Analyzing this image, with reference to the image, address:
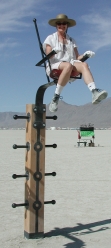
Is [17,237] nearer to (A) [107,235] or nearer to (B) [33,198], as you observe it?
(B) [33,198]

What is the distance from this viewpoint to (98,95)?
4.83 m

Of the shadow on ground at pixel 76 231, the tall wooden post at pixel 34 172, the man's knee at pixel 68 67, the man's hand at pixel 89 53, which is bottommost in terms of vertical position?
the shadow on ground at pixel 76 231

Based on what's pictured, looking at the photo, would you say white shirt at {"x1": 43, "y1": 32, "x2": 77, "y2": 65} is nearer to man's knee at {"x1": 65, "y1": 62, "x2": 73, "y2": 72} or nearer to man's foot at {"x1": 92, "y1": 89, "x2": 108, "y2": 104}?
man's knee at {"x1": 65, "y1": 62, "x2": 73, "y2": 72}

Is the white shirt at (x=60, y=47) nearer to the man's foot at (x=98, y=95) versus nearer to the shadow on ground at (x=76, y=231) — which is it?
the man's foot at (x=98, y=95)

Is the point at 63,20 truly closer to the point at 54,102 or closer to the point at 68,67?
the point at 68,67

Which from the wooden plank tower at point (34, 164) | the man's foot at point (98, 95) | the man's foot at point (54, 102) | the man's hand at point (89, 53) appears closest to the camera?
the man's foot at point (98, 95)

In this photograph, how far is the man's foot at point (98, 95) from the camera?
4812mm

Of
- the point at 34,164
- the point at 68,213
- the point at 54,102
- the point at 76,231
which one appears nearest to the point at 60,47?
the point at 54,102

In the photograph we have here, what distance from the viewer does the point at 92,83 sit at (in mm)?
5043

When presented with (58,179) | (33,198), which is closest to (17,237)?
(33,198)

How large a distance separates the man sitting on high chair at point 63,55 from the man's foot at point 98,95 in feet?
0.48

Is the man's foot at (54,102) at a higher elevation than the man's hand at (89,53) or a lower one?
lower

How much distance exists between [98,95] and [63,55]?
750 millimetres

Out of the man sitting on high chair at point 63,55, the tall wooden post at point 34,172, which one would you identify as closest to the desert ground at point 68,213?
the tall wooden post at point 34,172
